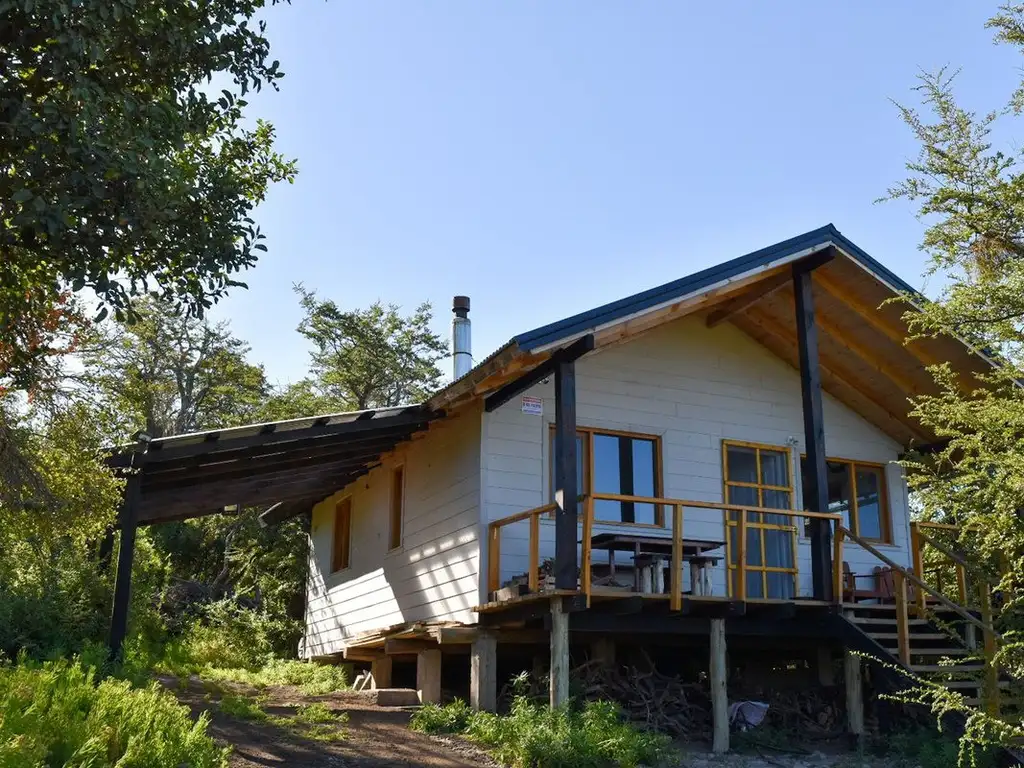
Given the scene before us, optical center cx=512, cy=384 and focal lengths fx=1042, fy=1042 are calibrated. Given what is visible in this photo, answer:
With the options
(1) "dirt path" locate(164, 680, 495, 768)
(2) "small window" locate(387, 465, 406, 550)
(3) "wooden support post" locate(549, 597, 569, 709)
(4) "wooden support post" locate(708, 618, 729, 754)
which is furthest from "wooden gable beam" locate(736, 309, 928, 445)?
(1) "dirt path" locate(164, 680, 495, 768)

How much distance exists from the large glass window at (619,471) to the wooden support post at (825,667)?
2.48m

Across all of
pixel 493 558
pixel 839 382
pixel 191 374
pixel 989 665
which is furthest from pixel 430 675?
pixel 191 374

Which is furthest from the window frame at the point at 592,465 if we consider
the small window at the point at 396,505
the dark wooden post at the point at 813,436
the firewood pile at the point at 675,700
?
the small window at the point at 396,505

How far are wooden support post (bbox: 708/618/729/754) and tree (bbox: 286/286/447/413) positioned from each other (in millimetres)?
20219

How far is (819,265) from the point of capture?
41.1 feet

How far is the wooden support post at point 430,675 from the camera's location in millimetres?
12133

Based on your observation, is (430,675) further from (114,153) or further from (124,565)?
(114,153)

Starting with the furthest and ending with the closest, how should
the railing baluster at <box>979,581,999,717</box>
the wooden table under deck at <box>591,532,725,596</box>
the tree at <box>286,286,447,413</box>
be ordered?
the tree at <box>286,286,447,413</box>, the wooden table under deck at <box>591,532,725,596</box>, the railing baluster at <box>979,581,999,717</box>

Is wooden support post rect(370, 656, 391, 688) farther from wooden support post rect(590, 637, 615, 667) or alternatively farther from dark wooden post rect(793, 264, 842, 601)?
dark wooden post rect(793, 264, 842, 601)

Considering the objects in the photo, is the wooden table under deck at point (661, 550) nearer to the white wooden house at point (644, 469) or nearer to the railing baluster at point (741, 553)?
Result: the white wooden house at point (644, 469)

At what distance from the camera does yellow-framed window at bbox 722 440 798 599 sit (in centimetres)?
1354

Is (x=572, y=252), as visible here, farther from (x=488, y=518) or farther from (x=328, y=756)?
(x=328, y=756)

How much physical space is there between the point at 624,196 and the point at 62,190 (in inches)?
258

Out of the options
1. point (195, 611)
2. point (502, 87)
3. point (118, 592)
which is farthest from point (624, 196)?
point (195, 611)
